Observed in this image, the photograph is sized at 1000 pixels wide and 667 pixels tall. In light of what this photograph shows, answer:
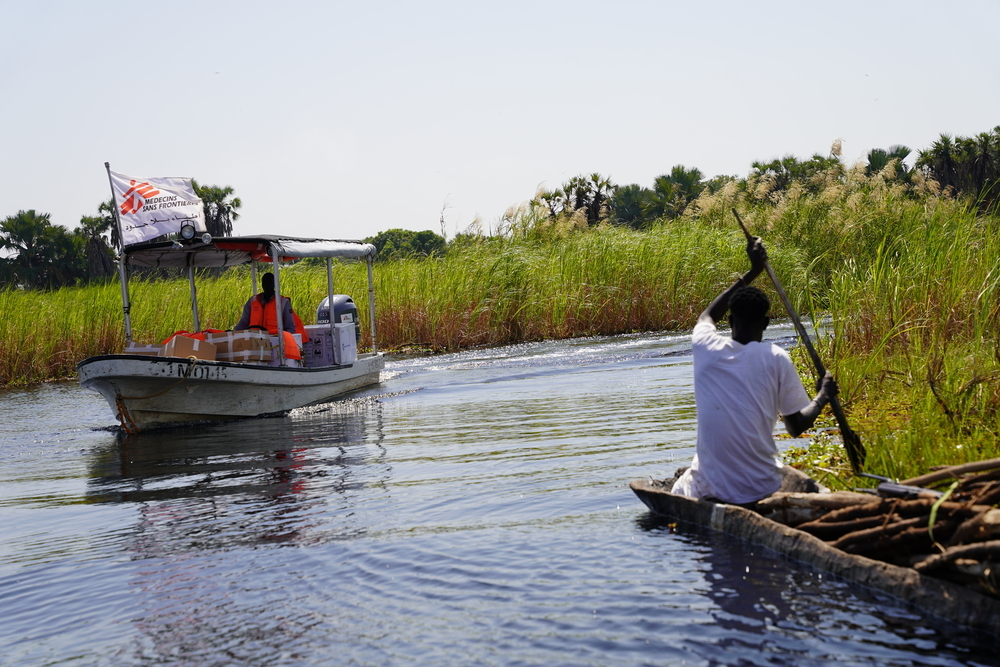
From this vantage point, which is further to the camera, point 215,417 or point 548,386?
point 548,386

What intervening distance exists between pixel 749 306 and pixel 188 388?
9138 mm

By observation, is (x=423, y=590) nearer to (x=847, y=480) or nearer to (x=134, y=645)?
(x=134, y=645)

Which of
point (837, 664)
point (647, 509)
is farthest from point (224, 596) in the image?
point (837, 664)

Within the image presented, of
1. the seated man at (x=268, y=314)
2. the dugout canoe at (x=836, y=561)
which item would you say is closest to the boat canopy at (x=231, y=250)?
the seated man at (x=268, y=314)

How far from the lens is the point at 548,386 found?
14656mm

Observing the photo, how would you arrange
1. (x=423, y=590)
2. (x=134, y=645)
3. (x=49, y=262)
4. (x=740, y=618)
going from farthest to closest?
(x=49, y=262) → (x=423, y=590) → (x=134, y=645) → (x=740, y=618)

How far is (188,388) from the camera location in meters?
12.7

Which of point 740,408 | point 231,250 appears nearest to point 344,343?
point 231,250

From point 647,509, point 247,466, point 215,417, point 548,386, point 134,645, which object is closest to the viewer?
point 134,645

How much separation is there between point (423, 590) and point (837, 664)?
2330 millimetres

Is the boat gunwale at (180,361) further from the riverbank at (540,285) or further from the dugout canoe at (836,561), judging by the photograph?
the dugout canoe at (836,561)

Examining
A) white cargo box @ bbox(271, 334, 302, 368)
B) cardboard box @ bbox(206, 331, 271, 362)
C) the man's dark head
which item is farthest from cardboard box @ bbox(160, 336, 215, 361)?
the man's dark head

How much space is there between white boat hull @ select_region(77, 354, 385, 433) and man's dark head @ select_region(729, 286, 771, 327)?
838 centimetres

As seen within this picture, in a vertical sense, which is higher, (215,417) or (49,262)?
(49,262)
